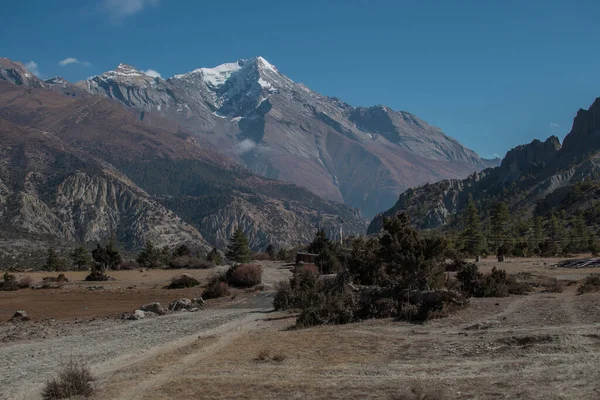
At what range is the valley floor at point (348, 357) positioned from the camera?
12.3 metres

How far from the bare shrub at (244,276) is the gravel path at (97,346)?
60.2 ft

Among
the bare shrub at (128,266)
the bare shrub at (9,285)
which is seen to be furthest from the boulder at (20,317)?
the bare shrub at (128,266)

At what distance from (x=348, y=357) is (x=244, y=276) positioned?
114 feet

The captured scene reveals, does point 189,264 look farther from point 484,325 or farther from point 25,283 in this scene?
point 484,325

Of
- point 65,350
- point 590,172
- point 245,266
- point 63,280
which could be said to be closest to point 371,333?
point 65,350

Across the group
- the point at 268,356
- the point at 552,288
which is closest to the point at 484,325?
the point at 268,356

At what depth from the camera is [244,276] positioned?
50.0m

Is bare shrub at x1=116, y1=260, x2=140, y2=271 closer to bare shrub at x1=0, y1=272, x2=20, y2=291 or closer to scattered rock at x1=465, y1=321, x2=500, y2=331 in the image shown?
bare shrub at x1=0, y1=272, x2=20, y2=291

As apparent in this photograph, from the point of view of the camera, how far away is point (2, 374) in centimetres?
1612

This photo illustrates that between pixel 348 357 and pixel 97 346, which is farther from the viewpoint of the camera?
pixel 97 346

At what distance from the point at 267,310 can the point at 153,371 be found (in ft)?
54.5

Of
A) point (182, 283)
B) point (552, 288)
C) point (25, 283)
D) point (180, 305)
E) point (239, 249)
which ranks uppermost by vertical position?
point (239, 249)

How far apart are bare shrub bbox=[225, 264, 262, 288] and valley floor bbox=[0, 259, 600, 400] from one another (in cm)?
2384

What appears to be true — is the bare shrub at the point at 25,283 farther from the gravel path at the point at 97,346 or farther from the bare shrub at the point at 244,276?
the gravel path at the point at 97,346
